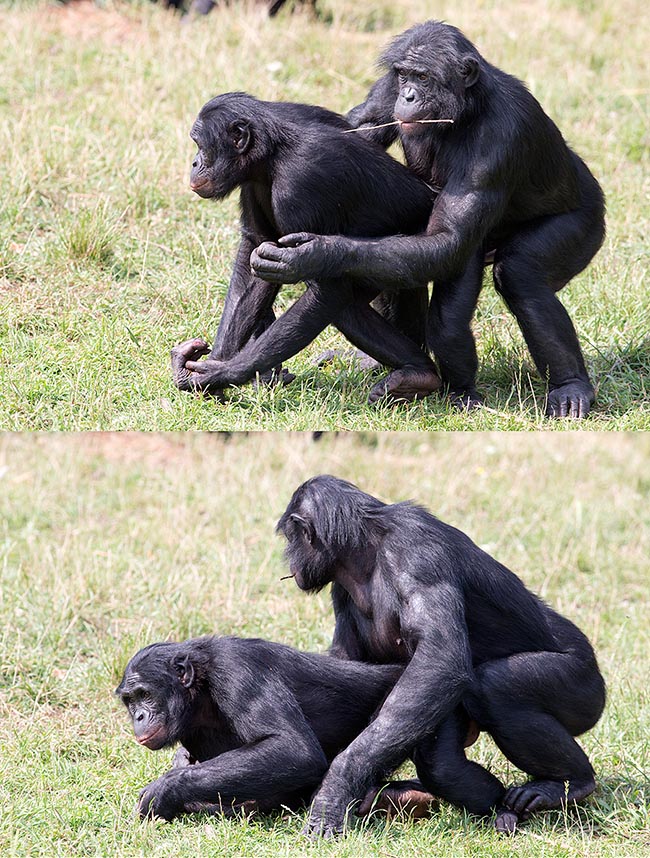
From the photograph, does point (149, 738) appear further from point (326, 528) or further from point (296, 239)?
point (296, 239)

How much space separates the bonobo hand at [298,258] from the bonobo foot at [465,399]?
1148mm

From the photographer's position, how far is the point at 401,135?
23.5ft

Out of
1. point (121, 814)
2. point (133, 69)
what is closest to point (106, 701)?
point (121, 814)

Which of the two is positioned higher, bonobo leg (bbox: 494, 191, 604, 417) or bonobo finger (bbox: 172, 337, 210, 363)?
bonobo leg (bbox: 494, 191, 604, 417)

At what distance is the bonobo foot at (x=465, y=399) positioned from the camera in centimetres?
730

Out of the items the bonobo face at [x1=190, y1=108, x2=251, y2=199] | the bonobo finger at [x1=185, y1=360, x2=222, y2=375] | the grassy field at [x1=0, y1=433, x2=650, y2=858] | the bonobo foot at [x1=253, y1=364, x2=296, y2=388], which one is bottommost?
the grassy field at [x1=0, y1=433, x2=650, y2=858]

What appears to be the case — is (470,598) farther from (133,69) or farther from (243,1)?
(243,1)

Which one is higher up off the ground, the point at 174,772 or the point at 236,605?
the point at 174,772

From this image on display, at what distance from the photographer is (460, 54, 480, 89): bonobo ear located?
6629mm

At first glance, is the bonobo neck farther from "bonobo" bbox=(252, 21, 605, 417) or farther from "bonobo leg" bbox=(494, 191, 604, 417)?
"bonobo leg" bbox=(494, 191, 604, 417)

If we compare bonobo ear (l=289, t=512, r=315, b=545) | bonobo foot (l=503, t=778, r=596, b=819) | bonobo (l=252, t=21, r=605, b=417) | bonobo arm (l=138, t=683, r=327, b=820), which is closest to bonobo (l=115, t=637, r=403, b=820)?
bonobo arm (l=138, t=683, r=327, b=820)

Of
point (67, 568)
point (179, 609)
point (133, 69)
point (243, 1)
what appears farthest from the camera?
point (243, 1)

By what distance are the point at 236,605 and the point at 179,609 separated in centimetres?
45

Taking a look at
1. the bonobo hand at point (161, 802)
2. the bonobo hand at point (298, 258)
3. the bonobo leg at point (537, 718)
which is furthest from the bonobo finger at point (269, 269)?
the bonobo hand at point (161, 802)
